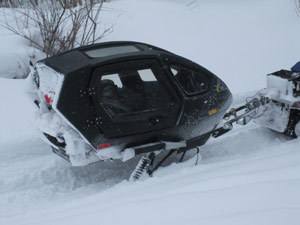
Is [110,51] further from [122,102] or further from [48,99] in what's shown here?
[48,99]

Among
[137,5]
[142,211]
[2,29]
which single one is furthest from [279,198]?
[137,5]

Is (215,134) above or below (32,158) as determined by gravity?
above

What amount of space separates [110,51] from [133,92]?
1.70 ft

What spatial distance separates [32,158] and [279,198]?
333 centimetres

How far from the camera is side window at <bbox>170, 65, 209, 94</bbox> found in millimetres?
4047

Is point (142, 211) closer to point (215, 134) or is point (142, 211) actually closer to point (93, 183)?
point (93, 183)

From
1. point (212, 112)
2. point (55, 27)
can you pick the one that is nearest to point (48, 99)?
point (212, 112)

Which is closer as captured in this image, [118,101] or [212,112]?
[118,101]

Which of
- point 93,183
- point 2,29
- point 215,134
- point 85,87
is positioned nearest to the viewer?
point 85,87

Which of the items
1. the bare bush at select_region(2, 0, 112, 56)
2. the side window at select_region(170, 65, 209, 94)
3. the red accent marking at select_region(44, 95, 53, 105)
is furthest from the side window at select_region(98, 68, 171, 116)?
the bare bush at select_region(2, 0, 112, 56)

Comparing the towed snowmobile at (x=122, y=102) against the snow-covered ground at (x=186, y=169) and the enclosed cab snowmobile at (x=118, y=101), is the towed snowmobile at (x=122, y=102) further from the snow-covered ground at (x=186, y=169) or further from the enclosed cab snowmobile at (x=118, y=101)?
the snow-covered ground at (x=186, y=169)

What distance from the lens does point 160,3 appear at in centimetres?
1107

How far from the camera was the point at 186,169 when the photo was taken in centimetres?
414

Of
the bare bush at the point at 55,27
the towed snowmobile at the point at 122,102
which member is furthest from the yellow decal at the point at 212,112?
the bare bush at the point at 55,27
